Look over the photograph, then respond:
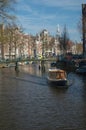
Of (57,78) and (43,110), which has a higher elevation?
(43,110)

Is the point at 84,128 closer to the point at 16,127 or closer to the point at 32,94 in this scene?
the point at 16,127

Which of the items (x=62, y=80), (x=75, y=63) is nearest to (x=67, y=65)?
(x=75, y=63)

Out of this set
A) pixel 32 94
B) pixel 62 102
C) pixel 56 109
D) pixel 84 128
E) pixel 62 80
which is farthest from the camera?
pixel 62 80

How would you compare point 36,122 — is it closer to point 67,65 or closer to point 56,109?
point 56,109

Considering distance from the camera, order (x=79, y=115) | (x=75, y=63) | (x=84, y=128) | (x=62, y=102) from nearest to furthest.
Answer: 1. (x=84, y=128)
2. (x=79, y=115)
3. (x=62, y=102)
4. (x=75, y=63)

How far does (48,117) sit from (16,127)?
3958mm

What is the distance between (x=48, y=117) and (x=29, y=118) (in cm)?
145

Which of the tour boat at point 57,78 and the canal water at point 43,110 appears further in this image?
the tour boat at point 57,78

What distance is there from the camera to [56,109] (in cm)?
3484

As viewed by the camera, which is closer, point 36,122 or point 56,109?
point 36,122

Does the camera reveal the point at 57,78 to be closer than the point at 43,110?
No

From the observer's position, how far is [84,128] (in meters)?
27.3

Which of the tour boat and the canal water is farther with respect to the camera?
the tour boat

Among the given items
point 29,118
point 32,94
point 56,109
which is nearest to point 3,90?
point 32,94
